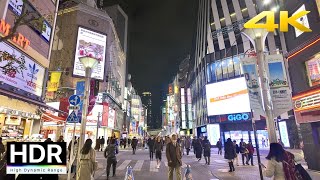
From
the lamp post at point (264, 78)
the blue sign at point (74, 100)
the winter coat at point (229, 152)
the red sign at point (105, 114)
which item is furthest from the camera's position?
the red sign at point (105, 114)

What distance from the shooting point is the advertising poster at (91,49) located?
32.9 metres

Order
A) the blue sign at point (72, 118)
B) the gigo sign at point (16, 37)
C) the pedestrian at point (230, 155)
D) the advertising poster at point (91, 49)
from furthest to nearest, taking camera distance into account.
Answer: the advertising poster at point (91, 49) < the pedestrian at point (230, 155) < the gigo sign at point (16, 37) < the blue sign at point (72, 118)

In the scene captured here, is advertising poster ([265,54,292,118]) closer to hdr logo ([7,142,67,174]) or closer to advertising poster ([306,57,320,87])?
hdr logo ([7,142,67,174])

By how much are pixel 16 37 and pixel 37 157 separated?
13772mm

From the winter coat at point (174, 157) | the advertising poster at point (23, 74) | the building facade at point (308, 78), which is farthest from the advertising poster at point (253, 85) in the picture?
the advertising poster at point (23, 74)

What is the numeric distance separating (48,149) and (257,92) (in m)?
6.06

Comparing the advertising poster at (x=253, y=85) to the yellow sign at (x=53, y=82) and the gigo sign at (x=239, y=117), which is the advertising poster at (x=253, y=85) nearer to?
the yellow sign at (x=53, y=82)

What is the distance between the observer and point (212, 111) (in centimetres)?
3778

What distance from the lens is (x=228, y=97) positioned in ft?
115

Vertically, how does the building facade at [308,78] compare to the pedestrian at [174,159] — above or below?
above

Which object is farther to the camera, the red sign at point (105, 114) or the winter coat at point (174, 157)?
the red sign at point (105, 114)

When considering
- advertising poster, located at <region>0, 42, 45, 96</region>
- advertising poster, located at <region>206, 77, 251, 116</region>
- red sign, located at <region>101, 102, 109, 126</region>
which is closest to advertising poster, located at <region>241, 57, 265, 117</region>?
advertising poster, located at <region>0, 42, 45, 96</region>

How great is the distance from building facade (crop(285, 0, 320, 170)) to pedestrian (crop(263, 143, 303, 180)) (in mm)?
8737

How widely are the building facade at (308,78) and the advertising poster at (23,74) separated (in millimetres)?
15833
